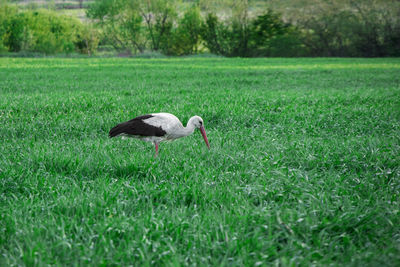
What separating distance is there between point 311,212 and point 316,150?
240 cm

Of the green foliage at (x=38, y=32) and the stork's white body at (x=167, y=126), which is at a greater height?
the green foliage at (x=38, y=32)

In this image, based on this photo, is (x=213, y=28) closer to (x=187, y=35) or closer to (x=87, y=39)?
(x=187, y=35)

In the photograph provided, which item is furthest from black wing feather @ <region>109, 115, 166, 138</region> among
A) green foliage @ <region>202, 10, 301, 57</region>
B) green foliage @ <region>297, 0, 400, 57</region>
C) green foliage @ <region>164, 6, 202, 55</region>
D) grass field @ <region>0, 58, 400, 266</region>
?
green foliage @ <region>164, 6, 202, 55</region>

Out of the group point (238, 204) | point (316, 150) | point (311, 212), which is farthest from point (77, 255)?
point (316, 150)

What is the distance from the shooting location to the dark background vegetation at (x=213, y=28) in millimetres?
44031

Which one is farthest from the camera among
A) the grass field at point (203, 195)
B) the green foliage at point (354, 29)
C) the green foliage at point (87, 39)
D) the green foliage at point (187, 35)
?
the green foliage at point (87, 39)

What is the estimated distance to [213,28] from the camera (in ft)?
169

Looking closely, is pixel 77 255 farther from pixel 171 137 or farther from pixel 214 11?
pixel 214 11

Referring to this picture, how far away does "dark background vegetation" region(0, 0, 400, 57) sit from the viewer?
44.0m

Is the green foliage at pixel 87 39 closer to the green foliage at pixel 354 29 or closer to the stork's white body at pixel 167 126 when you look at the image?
the green foliage at pixel 354 29

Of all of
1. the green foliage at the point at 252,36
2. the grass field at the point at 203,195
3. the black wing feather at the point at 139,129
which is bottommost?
the grass field at the point at 203,195

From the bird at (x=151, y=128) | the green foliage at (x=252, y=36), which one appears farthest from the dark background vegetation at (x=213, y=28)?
the bird at (x=151, y=128)

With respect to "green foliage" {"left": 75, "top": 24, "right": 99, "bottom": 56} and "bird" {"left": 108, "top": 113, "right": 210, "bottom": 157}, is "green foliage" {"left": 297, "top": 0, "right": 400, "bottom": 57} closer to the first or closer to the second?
"green foliage" {"left": 75, "top": 24, "right": 99, "bottom": 56}

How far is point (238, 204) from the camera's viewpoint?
3332 mm
